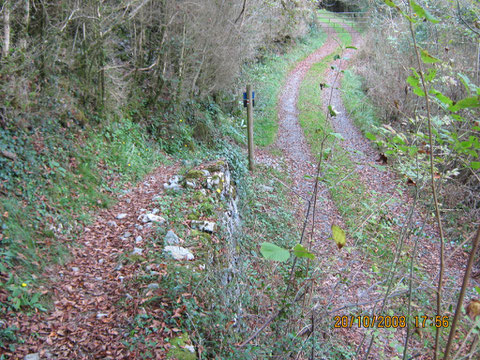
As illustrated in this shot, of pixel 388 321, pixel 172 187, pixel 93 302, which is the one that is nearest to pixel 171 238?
pixel 93 302

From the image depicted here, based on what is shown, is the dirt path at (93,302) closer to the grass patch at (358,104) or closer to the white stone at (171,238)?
the white stone at (171,238)

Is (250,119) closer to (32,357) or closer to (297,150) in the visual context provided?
(297,150)

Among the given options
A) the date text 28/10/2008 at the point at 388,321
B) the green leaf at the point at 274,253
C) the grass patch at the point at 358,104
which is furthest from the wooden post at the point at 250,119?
the green leaf at the point at 274,253

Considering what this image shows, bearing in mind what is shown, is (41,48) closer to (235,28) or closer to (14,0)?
(14,0)

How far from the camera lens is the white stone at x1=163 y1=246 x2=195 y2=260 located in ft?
15.4

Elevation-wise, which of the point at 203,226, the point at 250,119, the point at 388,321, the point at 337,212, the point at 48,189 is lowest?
the point at 337,212

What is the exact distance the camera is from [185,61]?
10.2 meters

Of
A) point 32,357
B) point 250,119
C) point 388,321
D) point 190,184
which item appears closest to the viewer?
point 32,357

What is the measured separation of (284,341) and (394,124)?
1219cm

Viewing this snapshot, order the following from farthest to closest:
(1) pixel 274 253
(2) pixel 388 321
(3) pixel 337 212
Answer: (3) pixel 337 212 < (2) pixel 388 321 < (1) pixel 274 253

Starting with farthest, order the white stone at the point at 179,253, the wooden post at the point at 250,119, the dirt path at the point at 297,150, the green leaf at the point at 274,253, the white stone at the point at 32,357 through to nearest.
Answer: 1. the wooden post at the point at 250,119
2. the dirt path at the point at 297,150
3. the white stone at the point at 179,253
4. the white stone at the point at 32,357
5. the green leaf at the point at 274,253

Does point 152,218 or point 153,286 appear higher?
point 152,218

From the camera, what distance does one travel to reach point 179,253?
15.6 feet

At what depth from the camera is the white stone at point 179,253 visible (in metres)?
4.69
